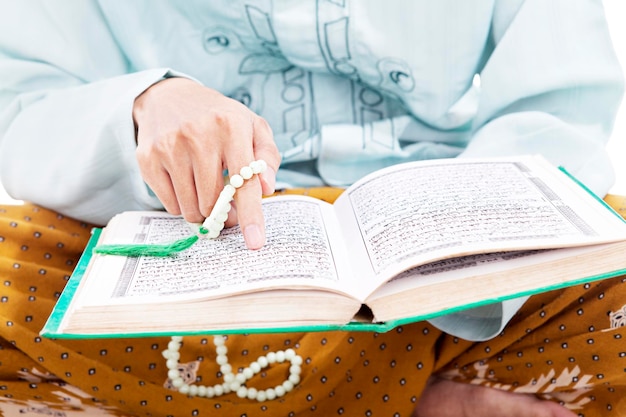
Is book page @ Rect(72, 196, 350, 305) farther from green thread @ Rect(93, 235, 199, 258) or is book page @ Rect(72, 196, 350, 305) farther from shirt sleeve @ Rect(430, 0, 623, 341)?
shirt sleeve @ Rect(430, 0, 623, 341)

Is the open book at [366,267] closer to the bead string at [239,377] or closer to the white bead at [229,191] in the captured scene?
the white bead at [229,191]

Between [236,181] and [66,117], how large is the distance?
0.93ft

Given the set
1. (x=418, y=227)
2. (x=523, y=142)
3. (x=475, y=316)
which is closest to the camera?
(x=418, y=227)

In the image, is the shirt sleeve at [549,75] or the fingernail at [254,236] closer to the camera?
the fingernail at [254,236]

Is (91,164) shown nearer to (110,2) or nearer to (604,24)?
(110,2)

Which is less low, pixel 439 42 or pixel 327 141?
pixel 439 42

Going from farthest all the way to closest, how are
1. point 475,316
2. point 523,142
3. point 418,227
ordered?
point 523,142 → point 475,316 → point 418,227

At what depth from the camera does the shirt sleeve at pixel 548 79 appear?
2.49ft

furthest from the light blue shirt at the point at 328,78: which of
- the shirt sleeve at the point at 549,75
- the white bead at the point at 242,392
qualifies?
the white bead at the point at 242,392

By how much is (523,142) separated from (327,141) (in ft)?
0.77

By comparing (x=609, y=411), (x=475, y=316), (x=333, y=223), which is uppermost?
(x=333, y=223)

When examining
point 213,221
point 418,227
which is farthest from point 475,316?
point 213,221

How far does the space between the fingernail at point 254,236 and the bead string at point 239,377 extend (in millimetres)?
172

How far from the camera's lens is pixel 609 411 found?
0.68 m
